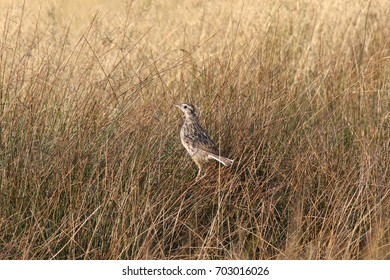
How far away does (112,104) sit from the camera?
5090mm

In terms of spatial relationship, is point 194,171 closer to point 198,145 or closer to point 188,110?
point 198,145

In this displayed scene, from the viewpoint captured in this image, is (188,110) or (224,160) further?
(188,110)

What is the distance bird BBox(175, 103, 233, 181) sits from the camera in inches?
180

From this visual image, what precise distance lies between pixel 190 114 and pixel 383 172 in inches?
40.7

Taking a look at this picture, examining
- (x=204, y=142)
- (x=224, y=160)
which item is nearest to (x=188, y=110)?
(x=204, y=142)

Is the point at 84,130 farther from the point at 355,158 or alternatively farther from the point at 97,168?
the point at 355,158

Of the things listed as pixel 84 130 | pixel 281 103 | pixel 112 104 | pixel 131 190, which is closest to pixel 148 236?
pixel 131 190

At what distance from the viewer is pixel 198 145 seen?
4594mm

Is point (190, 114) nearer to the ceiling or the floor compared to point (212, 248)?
nearer to the ceiling

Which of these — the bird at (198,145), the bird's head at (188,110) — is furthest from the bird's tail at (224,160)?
the bird's head at (188,110)

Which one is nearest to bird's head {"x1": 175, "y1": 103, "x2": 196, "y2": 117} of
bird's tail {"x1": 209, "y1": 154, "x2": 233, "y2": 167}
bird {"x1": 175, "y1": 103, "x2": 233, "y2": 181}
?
bird {"x1": 175, "y1": 103, "x2": 233, "y2": 181}

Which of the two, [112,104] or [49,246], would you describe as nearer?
[49,246]

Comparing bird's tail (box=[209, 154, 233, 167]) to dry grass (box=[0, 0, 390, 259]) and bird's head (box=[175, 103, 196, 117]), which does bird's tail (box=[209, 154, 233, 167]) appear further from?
bird's head (box=[175, 103, 196, 117])

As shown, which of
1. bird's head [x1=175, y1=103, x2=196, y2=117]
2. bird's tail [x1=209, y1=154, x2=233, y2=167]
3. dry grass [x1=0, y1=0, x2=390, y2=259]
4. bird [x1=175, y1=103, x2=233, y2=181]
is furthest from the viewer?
bird's head [x1=175, y1=103, x2=196, y2=117]
